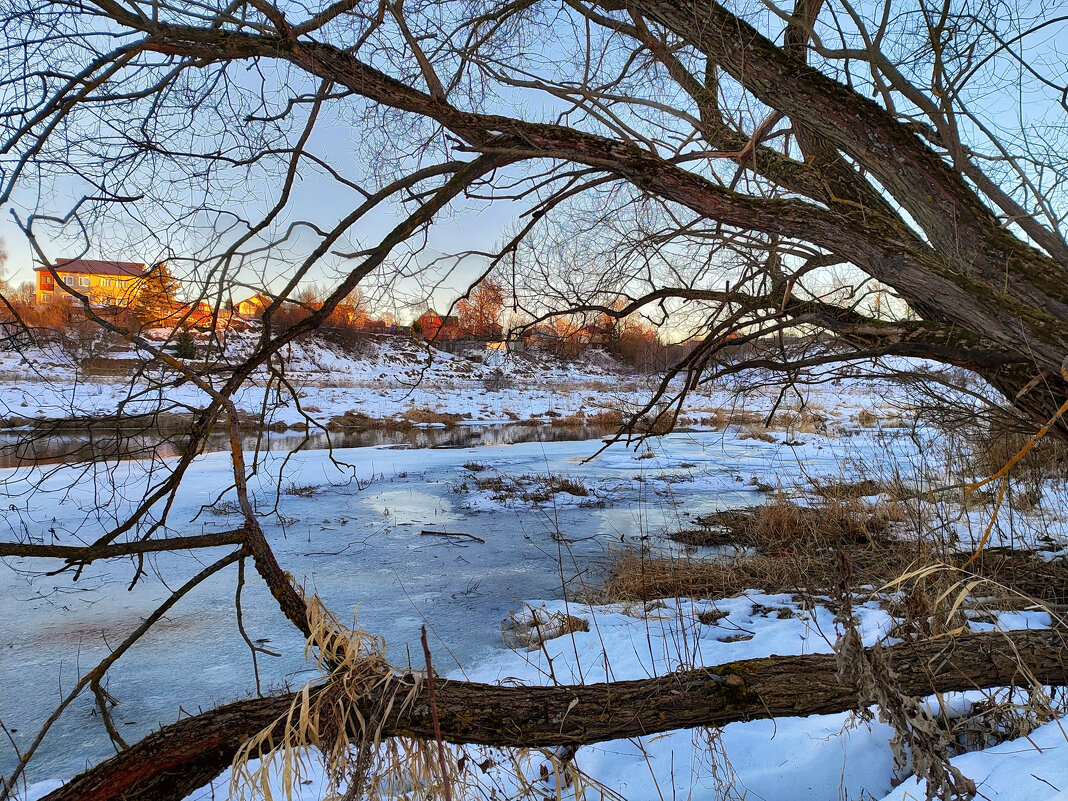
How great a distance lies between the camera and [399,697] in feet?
6.11

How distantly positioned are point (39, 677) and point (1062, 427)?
18.8ft

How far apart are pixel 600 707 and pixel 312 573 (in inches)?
167

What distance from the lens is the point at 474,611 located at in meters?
4.84

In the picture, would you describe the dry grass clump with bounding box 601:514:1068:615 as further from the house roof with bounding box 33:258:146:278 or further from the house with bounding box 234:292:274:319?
the house roof with bounding box 33:258:146:278

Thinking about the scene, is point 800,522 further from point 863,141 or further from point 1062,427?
point 863,141

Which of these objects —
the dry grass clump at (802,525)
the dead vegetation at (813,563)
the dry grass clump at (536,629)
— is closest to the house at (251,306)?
the dry grass clump at (536,629)

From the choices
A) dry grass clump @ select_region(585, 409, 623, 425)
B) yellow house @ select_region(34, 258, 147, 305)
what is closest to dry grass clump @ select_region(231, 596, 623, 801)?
yellow house @ select_region(34, 258, 147, 305)

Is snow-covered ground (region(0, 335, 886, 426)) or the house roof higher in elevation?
the house roof

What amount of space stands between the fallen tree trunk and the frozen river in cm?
77

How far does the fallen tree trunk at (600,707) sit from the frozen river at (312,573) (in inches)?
30.5

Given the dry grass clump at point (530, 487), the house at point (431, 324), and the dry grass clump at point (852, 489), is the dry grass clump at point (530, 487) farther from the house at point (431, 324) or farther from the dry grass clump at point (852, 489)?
the house at point (431, 324)

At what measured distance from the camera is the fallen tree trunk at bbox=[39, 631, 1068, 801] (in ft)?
5.73

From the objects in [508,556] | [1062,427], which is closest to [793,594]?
[1062,427]

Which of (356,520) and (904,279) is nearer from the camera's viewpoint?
(904,279)
